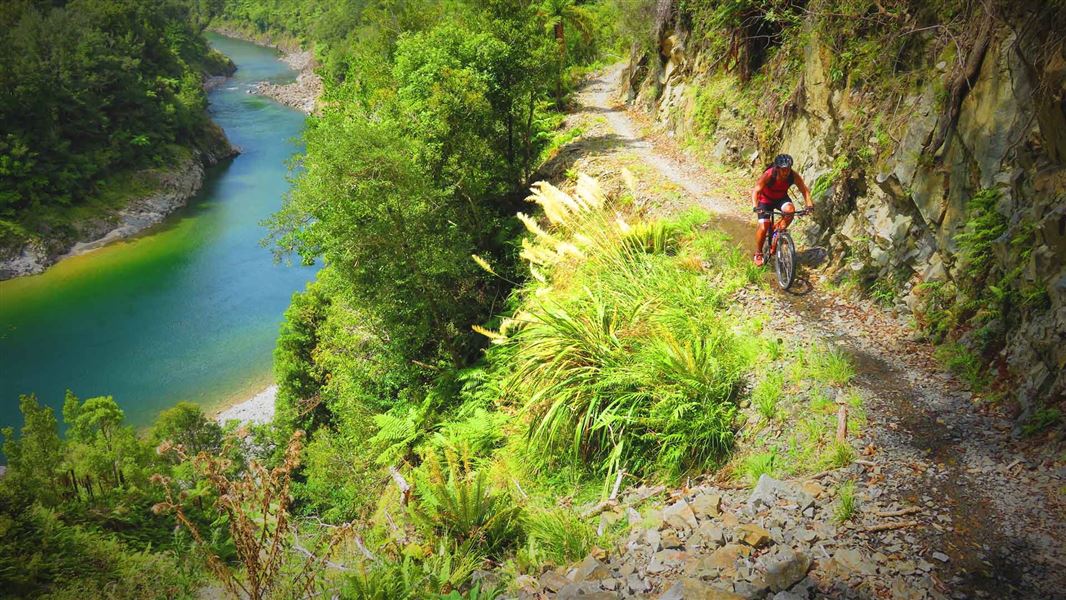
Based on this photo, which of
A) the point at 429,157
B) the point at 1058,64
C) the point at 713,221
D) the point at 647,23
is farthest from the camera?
the point at 647,23

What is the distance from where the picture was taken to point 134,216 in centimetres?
3691

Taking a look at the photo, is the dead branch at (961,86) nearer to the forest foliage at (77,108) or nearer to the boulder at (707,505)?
the boulder at (707,505)

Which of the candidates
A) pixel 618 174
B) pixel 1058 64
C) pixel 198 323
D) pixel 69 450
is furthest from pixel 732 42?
pixel 198 323

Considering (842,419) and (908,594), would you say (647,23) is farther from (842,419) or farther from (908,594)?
(908,594)

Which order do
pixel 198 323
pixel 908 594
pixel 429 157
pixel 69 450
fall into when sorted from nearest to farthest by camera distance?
pixel 908 594, pixel 429 157, pixel 69 450, pixel 198 323

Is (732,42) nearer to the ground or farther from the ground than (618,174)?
farther from the ground

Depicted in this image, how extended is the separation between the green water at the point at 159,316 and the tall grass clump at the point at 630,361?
13.4 metres

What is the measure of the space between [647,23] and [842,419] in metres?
20.9

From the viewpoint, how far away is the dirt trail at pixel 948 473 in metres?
3.96

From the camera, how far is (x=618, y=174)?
586 inches

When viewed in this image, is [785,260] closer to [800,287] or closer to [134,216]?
[800,287]

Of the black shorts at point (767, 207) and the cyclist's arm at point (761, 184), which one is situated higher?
the cyclist's arm at point (761, 184)

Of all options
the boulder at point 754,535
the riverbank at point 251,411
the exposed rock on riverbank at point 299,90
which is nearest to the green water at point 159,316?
the riverbank at point 251,411

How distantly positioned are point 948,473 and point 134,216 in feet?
144
